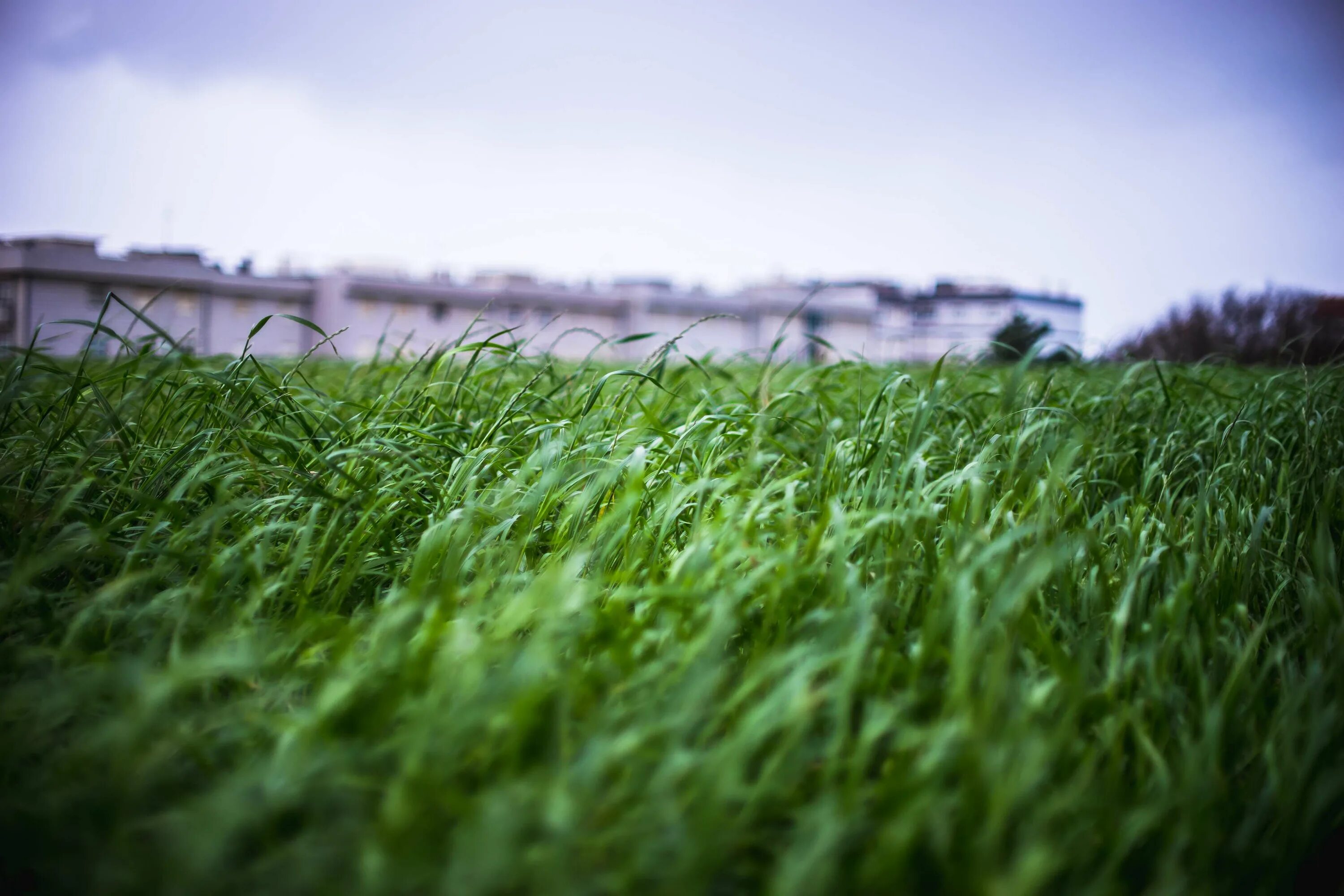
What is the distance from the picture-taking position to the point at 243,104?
16.6 metres

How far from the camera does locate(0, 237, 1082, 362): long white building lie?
1192 inches

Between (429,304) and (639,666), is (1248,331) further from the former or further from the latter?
(429,304)

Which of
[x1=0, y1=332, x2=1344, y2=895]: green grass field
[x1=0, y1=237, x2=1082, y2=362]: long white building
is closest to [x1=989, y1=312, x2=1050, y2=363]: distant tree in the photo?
[x1=0, y1=332, x2=1344, y2=895]: green grass field

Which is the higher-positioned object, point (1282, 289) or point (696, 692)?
point (1282, 289)

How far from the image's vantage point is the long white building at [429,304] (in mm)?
30281

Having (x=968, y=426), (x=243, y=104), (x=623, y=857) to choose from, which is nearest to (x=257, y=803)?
(x=623, y=857)

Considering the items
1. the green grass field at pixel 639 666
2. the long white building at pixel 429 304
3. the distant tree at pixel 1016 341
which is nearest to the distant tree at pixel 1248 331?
the distant tree at pixel 1016 341

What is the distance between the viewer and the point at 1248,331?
492cm

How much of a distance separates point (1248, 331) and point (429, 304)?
42739 millimetres

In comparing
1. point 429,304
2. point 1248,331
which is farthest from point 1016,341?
point 429,304

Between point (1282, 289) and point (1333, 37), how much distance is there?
1.79 m

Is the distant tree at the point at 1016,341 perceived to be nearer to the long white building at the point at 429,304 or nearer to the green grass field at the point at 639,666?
the green grass field at the point at 639,666

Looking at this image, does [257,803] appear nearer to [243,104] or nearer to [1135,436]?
[1135,436]

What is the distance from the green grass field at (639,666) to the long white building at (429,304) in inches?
646
